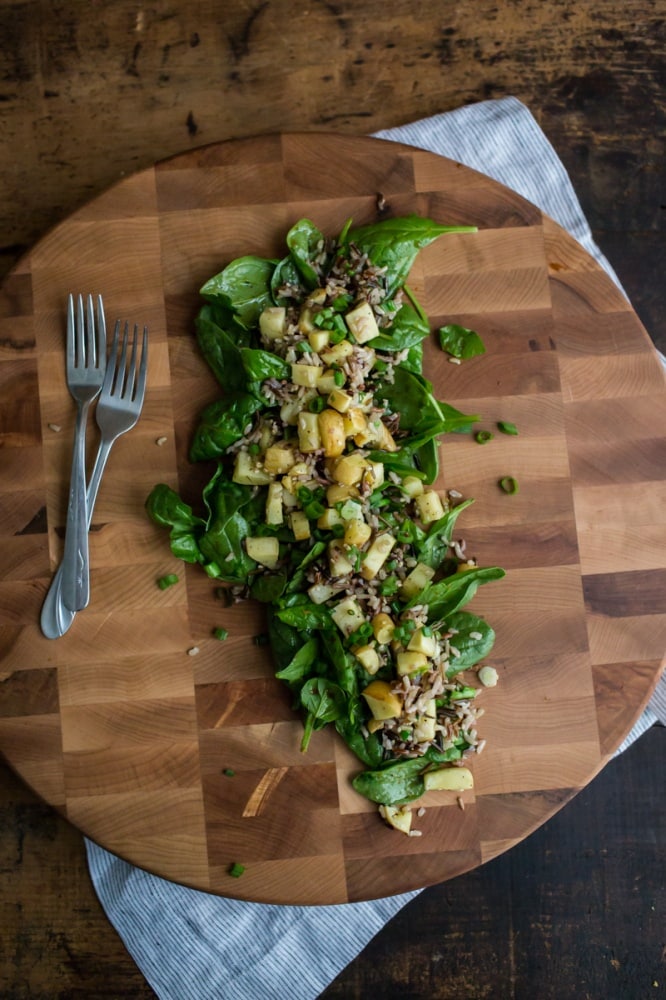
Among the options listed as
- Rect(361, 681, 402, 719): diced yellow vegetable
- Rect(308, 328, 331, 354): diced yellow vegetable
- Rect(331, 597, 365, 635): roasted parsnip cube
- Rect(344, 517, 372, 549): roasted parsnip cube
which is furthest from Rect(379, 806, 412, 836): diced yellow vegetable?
Rect(308, 328, 331, 354): diced yellow vegetable

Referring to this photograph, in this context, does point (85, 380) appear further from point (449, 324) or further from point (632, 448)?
point (632, 448)

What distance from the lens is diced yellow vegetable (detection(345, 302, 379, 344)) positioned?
2424 millimetres

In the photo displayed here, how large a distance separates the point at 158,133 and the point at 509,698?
7.70ft

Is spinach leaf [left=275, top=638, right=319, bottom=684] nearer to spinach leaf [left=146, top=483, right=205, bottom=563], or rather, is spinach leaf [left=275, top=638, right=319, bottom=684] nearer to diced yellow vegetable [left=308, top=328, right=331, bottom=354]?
spinach leaf [left=146, top=483, right=205, bottom=563]

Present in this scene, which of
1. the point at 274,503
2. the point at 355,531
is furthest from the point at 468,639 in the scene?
the point at 274,503

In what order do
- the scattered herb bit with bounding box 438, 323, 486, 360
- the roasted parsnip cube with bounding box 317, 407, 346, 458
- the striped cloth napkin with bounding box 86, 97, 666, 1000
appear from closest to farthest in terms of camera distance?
the roasted parsnip cube with bounding box 317, 407, 346, 458 < the scattered herb bit with bounding box 438, 323, 486, 360 < the striped cloth napkin with bounding box 86, 97, 666, 1000

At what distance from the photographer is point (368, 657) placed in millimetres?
2416

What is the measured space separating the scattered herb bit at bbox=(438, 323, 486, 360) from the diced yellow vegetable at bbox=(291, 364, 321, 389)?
0.46 m

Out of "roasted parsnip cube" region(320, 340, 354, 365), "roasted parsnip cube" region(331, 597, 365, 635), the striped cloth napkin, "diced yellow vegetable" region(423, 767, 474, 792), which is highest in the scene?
"roasted parsnip cube" region(320, 340, 354, 365)

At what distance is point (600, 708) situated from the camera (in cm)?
262

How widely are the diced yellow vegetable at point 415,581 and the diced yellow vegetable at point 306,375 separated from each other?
649 mm

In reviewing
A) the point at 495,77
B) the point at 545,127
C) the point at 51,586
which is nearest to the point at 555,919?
the point at 51,586

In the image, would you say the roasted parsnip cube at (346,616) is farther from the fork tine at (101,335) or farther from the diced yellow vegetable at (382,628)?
the fork tine at (101,335)

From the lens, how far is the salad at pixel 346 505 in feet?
7.94
